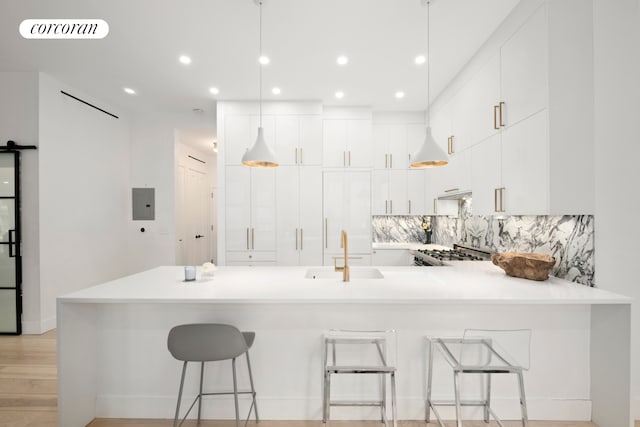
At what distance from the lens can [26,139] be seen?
3.42 m

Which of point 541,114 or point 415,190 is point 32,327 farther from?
point 541,114

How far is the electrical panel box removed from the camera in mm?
4828

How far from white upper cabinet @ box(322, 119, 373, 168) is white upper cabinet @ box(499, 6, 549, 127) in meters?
2.03

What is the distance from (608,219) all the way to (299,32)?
8.80ft

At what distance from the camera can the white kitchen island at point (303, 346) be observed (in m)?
1.90

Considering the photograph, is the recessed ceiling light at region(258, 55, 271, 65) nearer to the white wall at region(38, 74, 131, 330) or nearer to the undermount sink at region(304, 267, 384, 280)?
the undermount sink at region(304, 267, 384, 280)

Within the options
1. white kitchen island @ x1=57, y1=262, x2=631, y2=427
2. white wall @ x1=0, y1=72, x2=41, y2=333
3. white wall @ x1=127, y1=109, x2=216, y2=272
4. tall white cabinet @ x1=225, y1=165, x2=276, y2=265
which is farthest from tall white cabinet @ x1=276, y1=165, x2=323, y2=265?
white wall @ x1=0, y1=72, x2=41, y2=333

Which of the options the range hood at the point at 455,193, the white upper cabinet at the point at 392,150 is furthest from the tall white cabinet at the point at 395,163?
the range hood at the point at 455,193

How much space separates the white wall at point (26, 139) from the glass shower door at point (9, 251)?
2.5 inches

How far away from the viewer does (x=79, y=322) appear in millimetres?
1879

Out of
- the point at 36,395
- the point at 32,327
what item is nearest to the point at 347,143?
the point at 36,395

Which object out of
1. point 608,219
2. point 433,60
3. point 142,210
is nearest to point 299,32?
point 433,60

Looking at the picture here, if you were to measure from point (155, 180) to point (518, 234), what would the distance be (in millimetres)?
4968

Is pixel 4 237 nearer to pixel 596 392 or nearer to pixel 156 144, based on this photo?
pixel 156 144
